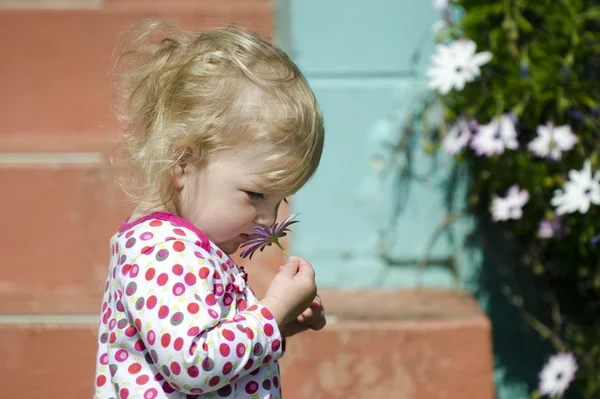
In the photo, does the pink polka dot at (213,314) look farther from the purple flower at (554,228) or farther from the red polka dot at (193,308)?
the purple flower at (554,228)

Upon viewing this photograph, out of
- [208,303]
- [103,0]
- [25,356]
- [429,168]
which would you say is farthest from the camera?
[103,0]

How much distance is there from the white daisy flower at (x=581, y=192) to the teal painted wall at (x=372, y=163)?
0.38 meters

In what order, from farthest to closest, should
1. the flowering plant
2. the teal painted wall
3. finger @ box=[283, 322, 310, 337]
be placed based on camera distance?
the teal painted wall
the flowering plant
finger @ box=[283, 322, 310, 337]

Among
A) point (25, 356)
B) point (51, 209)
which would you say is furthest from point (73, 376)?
point (51, 209)

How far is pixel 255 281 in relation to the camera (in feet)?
8.28

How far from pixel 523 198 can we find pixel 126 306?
1643 millimetres

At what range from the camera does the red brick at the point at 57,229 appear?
2537 mm

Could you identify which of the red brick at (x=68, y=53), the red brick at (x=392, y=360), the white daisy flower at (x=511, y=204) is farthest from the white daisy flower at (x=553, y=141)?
the red brick at (x=68, y=53)

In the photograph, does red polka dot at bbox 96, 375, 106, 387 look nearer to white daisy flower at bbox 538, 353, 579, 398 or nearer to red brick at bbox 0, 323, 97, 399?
red brick at bbox 0, 323, 97, 399

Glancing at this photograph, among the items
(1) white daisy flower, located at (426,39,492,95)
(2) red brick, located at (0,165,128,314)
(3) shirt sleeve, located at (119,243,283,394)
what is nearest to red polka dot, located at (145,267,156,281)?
(3) shirt sleeve, located at (119,243,283,394)

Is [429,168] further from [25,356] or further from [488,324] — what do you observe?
[25,356]

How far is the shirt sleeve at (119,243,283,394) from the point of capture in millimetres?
1189

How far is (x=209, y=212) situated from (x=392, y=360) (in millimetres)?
1229

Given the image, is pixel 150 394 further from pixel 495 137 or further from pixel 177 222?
pixel 495 137
